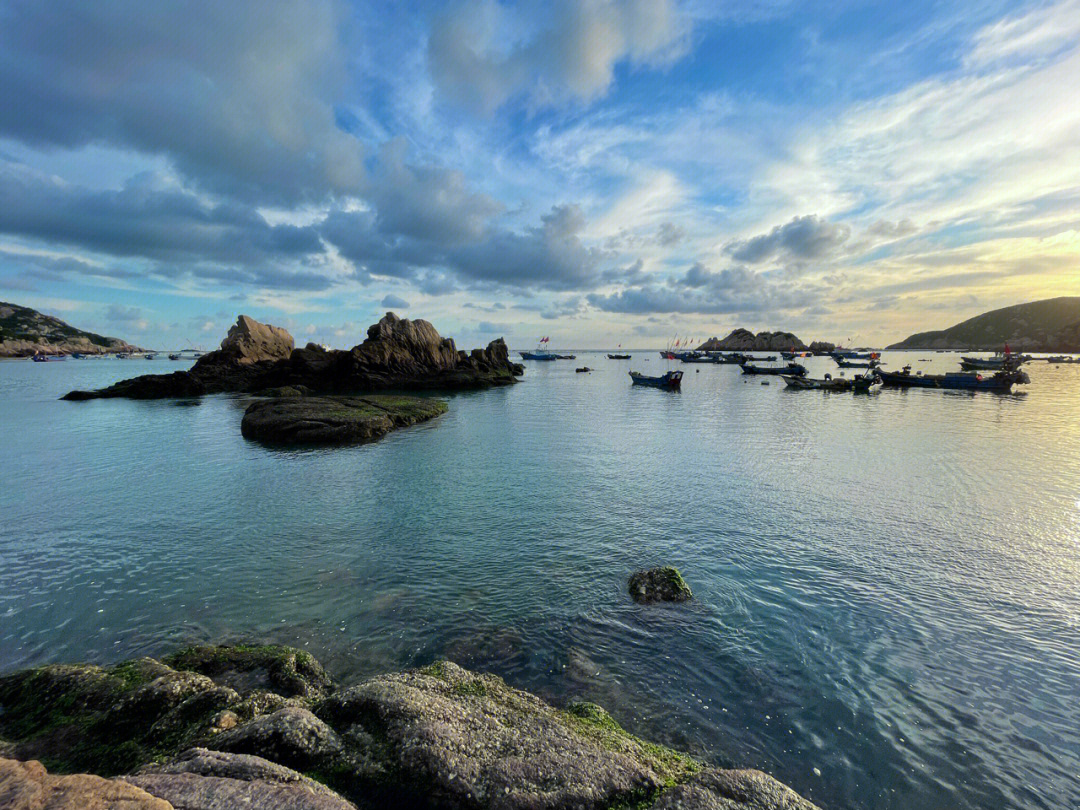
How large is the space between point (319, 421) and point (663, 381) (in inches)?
2491

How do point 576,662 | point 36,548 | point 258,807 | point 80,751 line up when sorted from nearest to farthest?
point 258,807
point 80,751
point 576,662
point 36,548

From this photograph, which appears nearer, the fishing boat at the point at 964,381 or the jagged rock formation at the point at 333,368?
the fishing boat at the point at 964,381

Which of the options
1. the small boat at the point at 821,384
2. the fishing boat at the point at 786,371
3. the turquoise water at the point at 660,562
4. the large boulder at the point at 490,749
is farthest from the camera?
the fishing boat at the point at 786,371

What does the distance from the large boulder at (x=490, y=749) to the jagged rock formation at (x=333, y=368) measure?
73.7m

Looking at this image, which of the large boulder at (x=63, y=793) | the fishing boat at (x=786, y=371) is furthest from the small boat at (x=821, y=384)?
the large boulder at (x=63, y=793)

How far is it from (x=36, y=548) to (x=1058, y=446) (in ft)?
189

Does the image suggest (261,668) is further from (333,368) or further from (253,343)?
(253,343)

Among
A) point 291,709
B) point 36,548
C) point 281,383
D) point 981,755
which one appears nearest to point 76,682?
point 291,709

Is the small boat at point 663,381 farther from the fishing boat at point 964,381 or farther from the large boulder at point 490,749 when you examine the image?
the large boulder at point 490,749

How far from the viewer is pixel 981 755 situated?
7.85 meters

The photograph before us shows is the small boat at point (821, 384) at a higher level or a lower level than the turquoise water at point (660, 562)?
higher

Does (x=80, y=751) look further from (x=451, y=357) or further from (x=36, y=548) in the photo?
(x=451, y=357)

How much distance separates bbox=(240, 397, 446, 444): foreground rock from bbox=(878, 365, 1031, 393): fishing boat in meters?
85.3

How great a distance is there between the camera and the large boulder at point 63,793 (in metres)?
3.80
